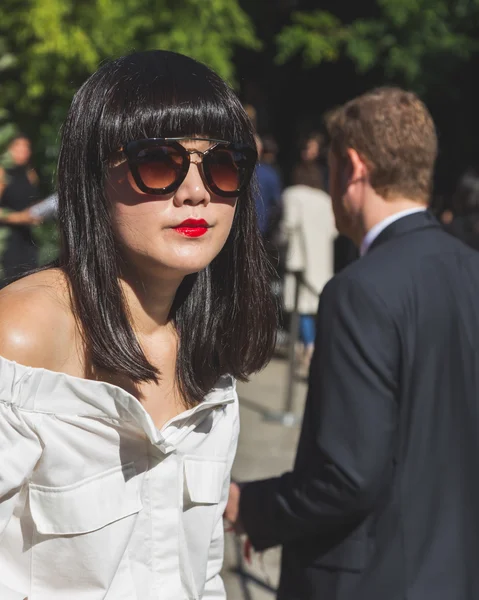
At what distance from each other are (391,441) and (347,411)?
0.13 m

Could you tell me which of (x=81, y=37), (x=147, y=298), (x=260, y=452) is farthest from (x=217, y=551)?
(x=81, y=37)

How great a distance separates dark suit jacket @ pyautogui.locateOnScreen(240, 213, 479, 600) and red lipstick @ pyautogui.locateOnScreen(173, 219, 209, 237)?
2.28 ft

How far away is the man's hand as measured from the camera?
2617 millimetres

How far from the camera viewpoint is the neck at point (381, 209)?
8.83ft

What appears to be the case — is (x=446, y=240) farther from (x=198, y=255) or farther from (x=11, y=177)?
(x=11, y=177)

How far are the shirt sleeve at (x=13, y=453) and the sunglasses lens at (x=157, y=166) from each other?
0.46m

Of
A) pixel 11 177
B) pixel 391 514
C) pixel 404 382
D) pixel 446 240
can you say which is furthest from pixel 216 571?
pixel 11 177

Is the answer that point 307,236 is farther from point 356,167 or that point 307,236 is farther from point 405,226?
point 405,226

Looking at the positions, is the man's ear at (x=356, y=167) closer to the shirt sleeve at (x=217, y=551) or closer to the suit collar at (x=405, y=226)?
the suit collar at (x=405, y=226)

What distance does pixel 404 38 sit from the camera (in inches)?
464

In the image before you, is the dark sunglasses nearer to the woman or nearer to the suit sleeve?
the woman

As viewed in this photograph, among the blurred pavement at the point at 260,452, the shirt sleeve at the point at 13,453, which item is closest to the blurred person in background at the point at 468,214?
the blurred pavement at the point at 260,452

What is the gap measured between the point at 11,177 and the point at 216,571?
7194mm

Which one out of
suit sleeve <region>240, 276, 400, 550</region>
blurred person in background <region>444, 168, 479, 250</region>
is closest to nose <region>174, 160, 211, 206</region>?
suit sleeve <region>240, 276, 400, 550</region>
